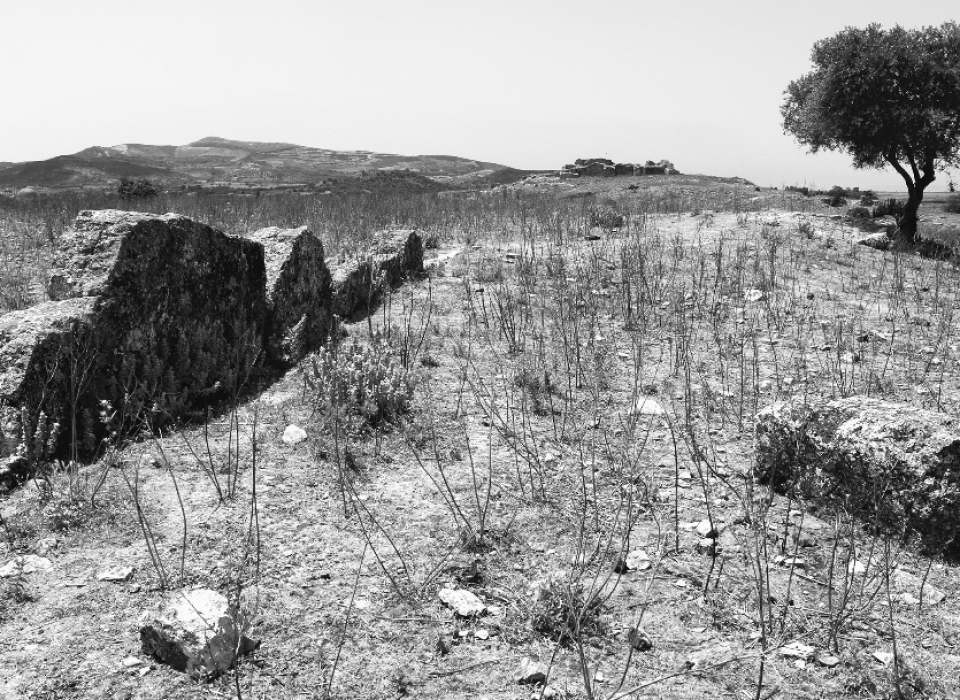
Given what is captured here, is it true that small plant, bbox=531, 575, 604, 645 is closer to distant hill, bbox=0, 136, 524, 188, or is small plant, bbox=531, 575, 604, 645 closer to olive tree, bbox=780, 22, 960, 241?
olive tree, bbox=780, 22, 960, 241

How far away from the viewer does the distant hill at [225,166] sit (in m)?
78.4

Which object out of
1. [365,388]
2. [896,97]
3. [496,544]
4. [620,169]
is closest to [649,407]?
[365,388]

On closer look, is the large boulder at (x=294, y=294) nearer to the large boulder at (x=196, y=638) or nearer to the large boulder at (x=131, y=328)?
the large boulder at (x=131, y=328)

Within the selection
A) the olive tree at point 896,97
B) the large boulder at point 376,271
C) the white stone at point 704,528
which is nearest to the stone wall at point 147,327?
the large boulder at point 376,271

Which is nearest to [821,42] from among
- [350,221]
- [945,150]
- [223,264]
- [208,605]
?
[945,150]

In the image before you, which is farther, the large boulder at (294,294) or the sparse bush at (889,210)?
the sparse bush at (889,210)

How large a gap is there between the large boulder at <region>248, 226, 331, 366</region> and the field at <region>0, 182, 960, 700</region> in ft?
1.34

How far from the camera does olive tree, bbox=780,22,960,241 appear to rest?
16547 mm

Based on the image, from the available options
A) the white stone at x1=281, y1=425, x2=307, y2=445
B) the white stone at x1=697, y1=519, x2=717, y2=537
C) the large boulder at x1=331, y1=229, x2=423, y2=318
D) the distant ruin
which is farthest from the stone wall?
the distant ruin

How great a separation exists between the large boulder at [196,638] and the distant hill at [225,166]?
56.4 meters

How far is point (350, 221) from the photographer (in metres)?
16.1

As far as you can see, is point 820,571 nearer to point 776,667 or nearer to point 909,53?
point 776,667

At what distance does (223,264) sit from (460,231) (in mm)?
9542

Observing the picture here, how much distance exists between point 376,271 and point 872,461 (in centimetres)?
642
